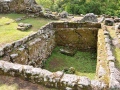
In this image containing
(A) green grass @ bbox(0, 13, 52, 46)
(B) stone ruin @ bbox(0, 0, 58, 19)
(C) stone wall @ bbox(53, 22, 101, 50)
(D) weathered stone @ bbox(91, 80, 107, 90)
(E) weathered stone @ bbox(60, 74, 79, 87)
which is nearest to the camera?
(D) weathered stone @ bbox(91, 80, 107, 90)

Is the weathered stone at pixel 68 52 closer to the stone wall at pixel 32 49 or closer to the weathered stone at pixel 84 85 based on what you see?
the stone wall at pixel 32 49

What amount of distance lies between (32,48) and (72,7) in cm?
1825

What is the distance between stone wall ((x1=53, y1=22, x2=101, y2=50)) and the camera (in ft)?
36.7

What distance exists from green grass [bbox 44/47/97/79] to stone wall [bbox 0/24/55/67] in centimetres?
43

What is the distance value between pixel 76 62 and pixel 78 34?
2110mm

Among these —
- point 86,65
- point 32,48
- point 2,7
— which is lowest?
point 86,65

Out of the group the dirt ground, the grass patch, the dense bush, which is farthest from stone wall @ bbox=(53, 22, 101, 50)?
the dense bush

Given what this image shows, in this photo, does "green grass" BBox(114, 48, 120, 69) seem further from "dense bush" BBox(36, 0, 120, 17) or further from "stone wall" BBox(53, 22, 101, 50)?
"dense bush" BBox(36, 0, 120, 17)

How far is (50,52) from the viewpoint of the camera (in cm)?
1097

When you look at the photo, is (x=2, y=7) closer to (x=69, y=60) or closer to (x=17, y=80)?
(x=69, y=60)

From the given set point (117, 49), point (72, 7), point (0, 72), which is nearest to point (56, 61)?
point (117, 49)

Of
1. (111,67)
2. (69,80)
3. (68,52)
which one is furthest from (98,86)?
(68,52)

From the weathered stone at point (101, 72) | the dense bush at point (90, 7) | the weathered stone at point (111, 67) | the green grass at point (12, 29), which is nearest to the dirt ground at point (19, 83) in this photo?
the weathered stone at point (101, 72)

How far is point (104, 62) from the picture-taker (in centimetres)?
679
